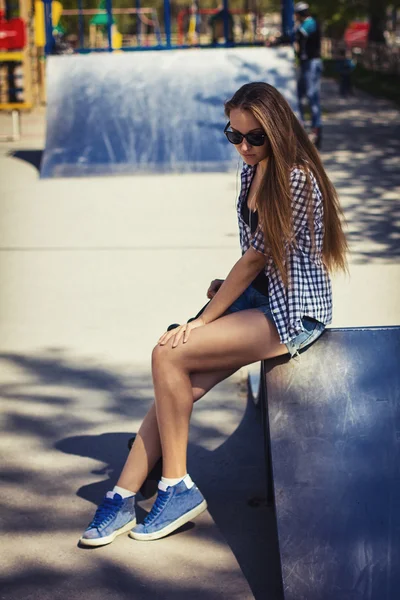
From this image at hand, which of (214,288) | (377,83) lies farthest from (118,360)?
(377,83)

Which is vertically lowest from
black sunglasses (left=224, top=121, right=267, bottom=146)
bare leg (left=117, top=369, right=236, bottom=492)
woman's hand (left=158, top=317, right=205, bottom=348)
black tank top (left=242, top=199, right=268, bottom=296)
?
bare leg (left=117, top=369, right=236, bottom=492)

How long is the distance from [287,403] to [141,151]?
8156 millimetres

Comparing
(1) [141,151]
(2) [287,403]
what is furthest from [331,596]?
(1) [141,151]

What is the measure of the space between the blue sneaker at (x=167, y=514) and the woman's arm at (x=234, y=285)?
0.63 m

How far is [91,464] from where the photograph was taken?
3.96 m

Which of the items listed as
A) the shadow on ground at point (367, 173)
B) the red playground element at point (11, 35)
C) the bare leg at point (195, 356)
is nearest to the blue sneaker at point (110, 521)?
the bare leg at point (195, 356)

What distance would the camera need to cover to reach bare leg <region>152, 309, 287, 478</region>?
3.21 meters

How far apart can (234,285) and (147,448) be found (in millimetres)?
674

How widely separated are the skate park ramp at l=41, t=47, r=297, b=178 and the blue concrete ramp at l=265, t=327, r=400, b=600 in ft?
25.8

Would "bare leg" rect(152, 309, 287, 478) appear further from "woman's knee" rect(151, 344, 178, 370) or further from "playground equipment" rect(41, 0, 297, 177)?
"playground equipment" rect(41, 0, 297, 177)

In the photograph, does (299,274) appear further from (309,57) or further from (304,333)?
(309,57)

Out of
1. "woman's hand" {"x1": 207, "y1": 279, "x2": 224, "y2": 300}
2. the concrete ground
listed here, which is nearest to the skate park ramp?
the concrete ground

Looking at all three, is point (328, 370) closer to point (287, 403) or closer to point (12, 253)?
point (287, 403)

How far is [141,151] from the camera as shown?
10898 mm
